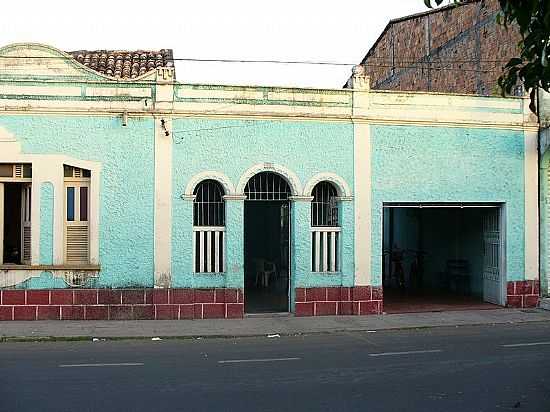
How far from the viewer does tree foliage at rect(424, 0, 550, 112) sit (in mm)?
3725

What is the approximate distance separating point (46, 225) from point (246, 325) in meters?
4.67

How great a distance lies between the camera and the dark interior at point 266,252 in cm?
1747

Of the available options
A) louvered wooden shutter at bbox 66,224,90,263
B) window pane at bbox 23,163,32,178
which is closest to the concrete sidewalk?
louvered wooden shutter at bbox 66,224,90,263

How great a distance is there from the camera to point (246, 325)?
14109mm

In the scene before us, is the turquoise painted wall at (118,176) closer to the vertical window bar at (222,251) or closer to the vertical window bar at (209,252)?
the vertical window bar at (209,252)

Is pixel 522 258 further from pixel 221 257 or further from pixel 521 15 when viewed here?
pixel 521 15

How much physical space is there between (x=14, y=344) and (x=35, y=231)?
119 inches

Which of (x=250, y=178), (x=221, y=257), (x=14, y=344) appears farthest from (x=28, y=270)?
(x=250, y=178)

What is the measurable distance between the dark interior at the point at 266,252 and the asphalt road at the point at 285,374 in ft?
15.4

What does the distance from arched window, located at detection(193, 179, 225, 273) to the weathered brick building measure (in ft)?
26.1

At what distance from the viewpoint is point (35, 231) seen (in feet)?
47.0

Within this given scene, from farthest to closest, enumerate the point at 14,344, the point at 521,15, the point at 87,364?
1. the point at 14,344
2. the point at 87,364
3. the point at 521,15

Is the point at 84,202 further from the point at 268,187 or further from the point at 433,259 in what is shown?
the point at 433,259

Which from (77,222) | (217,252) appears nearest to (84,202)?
(77,222)
